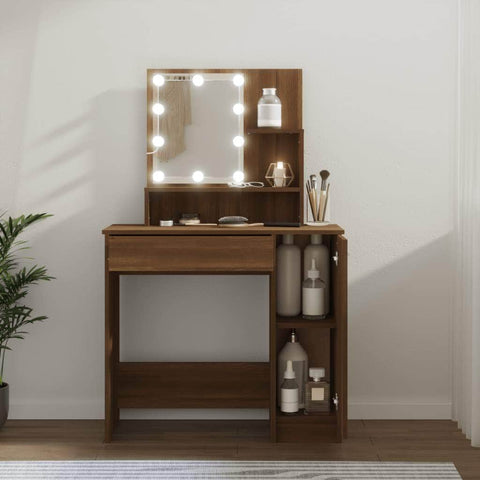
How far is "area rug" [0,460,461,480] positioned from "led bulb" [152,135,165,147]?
1322 millimetres

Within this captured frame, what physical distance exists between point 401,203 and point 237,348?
98 cm

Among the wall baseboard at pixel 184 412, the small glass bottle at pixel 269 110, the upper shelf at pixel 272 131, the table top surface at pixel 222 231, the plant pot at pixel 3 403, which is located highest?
the small glass bottle at pixel 269 110

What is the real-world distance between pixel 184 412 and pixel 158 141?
121 centimetres

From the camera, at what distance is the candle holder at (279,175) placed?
3.39 meters

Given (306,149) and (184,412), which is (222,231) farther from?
(184,412)

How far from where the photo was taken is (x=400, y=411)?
356 centimetres

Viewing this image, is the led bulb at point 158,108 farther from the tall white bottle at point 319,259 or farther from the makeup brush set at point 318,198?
the tall white bottle at point 319,259

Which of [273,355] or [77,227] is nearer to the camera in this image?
[273,355]

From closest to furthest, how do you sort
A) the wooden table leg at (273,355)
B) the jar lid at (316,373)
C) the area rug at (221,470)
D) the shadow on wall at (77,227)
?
the area rug at (221,470) → the wooden table leg at (273,355) → the jar lid at (316,373) → the shadow on wall at (77,227)

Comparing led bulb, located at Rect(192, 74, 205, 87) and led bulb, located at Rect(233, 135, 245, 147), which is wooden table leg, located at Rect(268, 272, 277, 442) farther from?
led bulb, located at Rect(192, 74, 205, 87)

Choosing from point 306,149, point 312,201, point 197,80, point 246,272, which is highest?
point 197,80

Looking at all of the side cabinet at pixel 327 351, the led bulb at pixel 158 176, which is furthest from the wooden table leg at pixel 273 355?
the led bulb at pixel 158 176

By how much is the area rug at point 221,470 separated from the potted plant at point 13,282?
541 mm

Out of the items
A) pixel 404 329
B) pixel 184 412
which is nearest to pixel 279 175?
pixel 404 329
